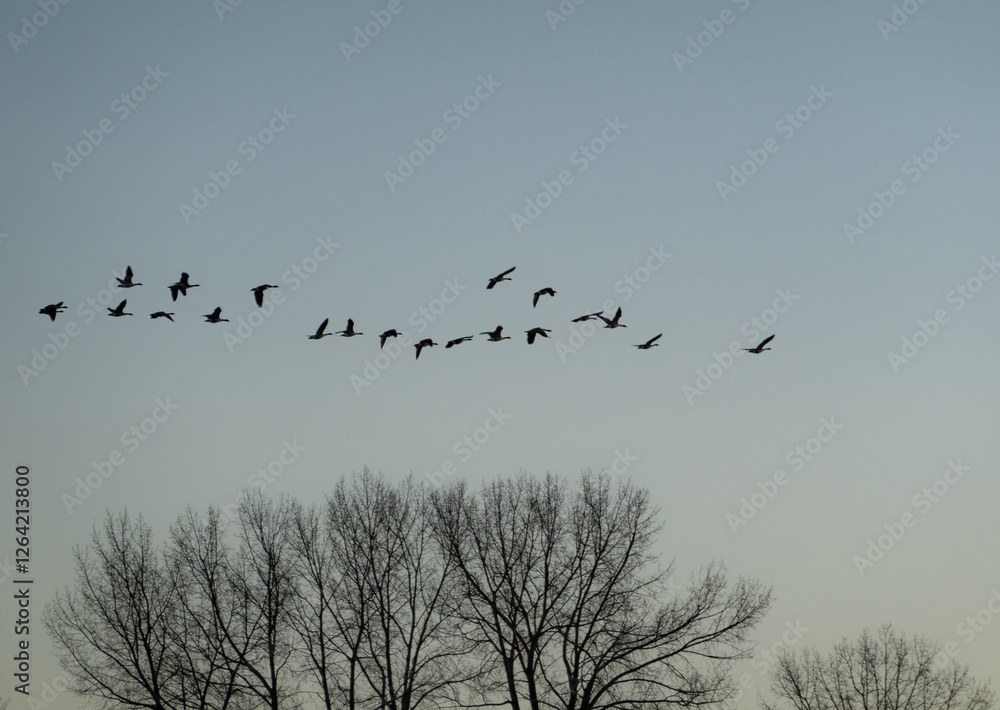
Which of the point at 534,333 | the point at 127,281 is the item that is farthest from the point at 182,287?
the point at 534,333

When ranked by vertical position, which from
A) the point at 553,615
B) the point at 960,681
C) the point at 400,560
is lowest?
the point at 960,681

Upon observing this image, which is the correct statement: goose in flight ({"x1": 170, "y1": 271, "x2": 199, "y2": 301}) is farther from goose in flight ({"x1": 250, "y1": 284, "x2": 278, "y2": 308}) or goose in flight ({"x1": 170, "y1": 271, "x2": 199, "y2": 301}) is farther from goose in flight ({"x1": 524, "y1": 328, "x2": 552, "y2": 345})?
goose in flight ({"x1": 524, "y1": 328, "x2": 552, "y2": 345})

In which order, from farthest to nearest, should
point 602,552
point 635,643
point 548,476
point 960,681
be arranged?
point 960,681
point 548,476
point 602,552
point 635,643

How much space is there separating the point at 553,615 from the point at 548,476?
5.11 meters

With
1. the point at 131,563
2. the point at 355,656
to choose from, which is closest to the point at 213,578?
the point at 131,563

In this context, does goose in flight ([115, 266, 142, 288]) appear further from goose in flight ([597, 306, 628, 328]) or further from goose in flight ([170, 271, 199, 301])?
goose in flight ([597, 306, 628, 328])

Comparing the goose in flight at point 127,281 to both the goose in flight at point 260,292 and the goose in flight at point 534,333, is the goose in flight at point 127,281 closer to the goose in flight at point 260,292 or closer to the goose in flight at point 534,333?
the goose in flight at point 260,292

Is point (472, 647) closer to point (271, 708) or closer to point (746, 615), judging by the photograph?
point (271, 708)

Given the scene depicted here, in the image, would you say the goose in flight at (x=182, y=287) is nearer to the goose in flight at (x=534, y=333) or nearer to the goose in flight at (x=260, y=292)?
the goose in flight at (x=260, y=292)

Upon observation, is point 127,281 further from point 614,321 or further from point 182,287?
point 614,321

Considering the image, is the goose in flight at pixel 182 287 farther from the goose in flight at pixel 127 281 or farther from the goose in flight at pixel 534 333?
the goose in flight at pixel 534 333

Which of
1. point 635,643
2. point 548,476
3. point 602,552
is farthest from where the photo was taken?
point 548,476

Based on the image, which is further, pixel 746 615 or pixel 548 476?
pixel 548 476

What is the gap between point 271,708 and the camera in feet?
110
